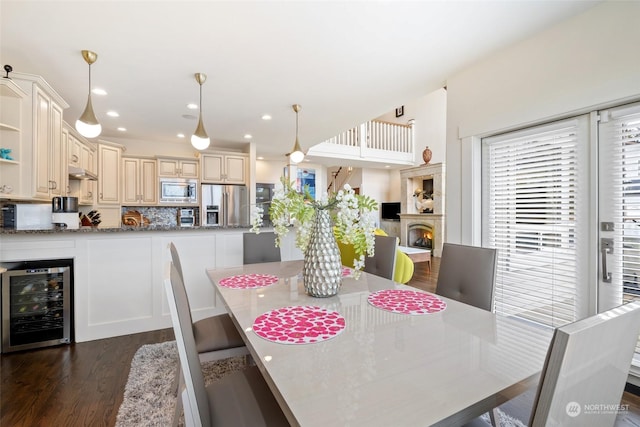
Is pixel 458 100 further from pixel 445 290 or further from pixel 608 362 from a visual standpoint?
pixel 608 362

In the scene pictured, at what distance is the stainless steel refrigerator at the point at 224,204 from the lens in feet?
17.2

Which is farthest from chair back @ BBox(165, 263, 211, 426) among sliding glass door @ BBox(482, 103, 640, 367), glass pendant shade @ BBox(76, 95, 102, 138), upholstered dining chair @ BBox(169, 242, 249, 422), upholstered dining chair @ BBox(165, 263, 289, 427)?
sliding glass door @ BBox(482, 103, 640, 367)

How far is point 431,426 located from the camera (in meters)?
0.58

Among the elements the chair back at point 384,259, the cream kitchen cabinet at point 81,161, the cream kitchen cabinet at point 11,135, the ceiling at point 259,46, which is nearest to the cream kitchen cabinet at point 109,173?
the cream kitchen cabinet at point 81,161

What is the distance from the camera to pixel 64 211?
9.51 feet

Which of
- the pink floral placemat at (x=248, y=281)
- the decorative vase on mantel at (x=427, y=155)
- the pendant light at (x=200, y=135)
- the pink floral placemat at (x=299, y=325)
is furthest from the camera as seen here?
the decorative vase on mantel at (x=427, y=155)

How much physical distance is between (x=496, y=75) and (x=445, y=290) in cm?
189

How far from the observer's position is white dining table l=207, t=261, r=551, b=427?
0.63 m

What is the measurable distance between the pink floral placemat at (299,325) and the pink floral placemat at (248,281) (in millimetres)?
470

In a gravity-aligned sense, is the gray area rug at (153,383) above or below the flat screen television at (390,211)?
below

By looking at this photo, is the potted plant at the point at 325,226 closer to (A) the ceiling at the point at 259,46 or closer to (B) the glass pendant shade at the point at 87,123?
(A) the ceiling at the point at 259,46

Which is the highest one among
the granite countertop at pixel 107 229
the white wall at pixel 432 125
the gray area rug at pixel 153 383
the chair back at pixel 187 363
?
the white wall at pixel 432 125

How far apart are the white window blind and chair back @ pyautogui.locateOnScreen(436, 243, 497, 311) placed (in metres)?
0.93

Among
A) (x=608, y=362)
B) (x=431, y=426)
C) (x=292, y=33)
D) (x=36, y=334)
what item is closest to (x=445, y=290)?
(x=608, y=362)
